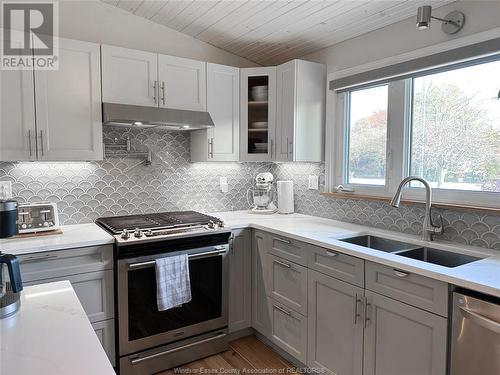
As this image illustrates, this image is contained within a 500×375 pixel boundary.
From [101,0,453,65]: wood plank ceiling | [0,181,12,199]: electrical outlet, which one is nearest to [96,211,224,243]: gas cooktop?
[0,181,12,199]: electrical outlet

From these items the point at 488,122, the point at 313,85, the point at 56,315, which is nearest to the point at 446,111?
the point at 488,122

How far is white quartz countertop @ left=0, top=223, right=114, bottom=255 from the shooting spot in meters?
1.98

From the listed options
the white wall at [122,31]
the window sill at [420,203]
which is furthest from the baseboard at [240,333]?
the white wall at [122,31]

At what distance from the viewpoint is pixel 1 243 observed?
206 cm

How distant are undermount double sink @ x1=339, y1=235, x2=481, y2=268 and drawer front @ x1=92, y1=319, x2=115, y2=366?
156 cm

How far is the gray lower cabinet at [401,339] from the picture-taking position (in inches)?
62.0

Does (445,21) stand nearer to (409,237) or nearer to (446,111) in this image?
(446,111)

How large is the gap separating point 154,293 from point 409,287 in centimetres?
151

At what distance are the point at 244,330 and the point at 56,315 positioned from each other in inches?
77.2

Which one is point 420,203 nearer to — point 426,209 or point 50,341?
point 426,209

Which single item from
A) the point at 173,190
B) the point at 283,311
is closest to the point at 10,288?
the point at 283,311

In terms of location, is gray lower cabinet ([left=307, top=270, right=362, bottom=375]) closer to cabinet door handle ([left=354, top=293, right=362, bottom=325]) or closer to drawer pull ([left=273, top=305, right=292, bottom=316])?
cabinet door handle ([left=354, top=293, right=362, bottom=325])

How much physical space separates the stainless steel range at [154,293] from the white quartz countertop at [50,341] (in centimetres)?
96

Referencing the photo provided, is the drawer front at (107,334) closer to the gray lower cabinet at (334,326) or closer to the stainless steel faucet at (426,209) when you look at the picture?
the gray lower cabinet at (334,326)
